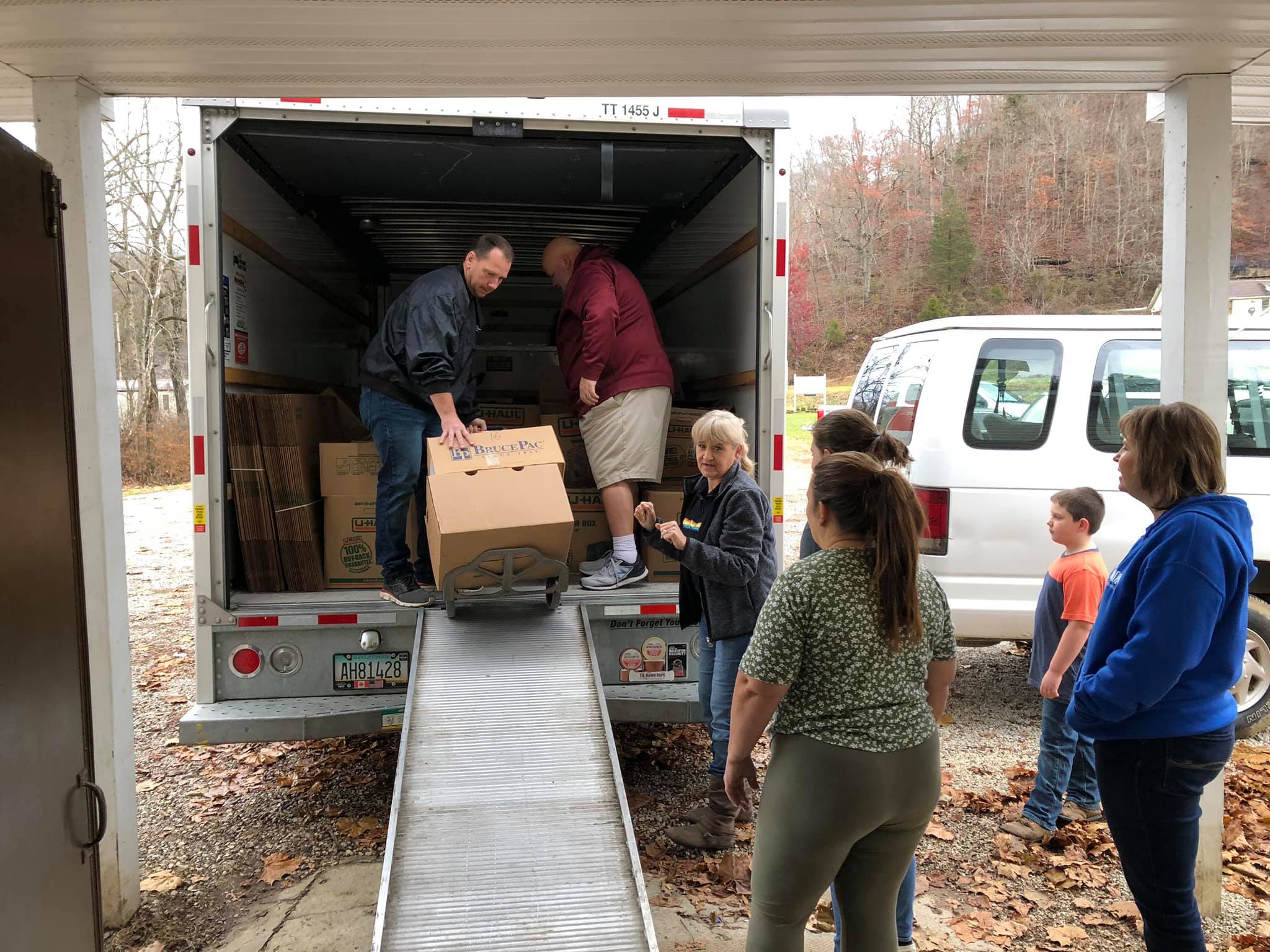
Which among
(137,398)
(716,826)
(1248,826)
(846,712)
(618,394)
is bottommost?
(1248,826)

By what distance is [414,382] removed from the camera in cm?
411

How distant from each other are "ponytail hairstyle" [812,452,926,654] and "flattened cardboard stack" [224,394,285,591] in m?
2.89

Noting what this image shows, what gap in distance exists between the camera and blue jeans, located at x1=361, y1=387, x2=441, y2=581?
4.14 meters

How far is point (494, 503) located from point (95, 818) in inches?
76.0

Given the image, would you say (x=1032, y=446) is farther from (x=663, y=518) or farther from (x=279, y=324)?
(x=279, y=324)

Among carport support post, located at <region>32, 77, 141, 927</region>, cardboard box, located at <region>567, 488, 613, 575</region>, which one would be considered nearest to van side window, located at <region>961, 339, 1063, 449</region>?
cardboard box, located at <region>567, 488, 613, 575</region>

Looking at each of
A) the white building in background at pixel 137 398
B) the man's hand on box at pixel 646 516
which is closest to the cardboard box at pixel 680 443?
the man's hand on box at pixel 646 516

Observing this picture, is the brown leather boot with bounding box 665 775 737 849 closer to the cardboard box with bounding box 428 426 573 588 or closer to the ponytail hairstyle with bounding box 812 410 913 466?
the cardboard box with bounding box 428 426 573 588

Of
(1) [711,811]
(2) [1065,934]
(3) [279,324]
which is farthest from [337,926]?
(3) [279,324]

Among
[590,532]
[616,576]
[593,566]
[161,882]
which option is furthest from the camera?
[590,532]

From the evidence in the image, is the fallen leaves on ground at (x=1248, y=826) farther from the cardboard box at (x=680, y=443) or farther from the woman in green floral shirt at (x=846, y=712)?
the cardboard box at (x=680, y=443)

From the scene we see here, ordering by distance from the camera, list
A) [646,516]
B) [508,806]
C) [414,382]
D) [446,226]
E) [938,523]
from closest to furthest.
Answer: [508,806] → [646,516] → [414,382] → [938,523] → [446,226]

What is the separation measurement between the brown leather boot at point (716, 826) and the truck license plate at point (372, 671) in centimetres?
131

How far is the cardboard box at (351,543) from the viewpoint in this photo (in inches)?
170
